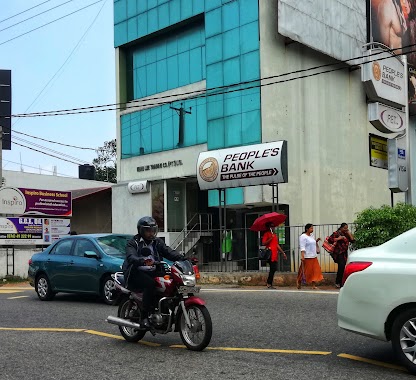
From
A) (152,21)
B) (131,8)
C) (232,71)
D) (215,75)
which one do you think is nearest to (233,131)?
(232,71)

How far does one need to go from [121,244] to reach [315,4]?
21.1 meters

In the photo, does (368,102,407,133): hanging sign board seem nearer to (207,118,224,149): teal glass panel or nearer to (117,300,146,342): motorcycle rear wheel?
(207,118,224,149): teal glass panel

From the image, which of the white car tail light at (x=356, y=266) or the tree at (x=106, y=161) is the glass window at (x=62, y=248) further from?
the tree at (x=106, y=161)

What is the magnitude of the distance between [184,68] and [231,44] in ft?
12.2

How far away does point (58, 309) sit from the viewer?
38.8 ft

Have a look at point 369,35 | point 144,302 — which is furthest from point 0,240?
point 369,35

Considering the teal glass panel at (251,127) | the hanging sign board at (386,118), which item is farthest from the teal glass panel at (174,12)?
the hanging sign board at (386,118)

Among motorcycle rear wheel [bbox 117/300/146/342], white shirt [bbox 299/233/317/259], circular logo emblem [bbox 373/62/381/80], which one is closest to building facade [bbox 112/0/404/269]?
circular logo emblem [bbox 373/62/381/80]

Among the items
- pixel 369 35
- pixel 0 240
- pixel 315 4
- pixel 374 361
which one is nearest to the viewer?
pixel 374 361

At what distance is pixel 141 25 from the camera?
32.6m

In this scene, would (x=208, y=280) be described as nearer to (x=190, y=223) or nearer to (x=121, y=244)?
(x=121, y=244)

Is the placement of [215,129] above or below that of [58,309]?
above

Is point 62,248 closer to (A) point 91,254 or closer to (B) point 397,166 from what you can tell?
(A) point 91,254

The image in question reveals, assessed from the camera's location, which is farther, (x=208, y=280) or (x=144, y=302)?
(x=208, y=280)
